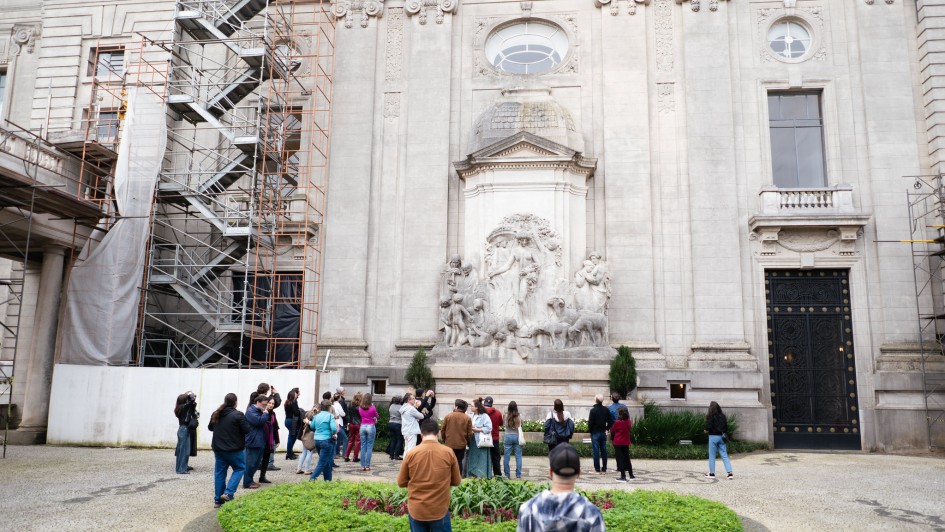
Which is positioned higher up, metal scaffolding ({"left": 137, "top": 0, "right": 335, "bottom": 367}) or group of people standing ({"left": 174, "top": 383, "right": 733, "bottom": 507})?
metal scaffolding ({"left": 137, "top": 0, "right": 335, "bottom": 367})

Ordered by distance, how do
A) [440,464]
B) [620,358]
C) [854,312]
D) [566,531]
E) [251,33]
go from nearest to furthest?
[566,531] → [440,464] → [620,358] → [854,312] → [251,33]

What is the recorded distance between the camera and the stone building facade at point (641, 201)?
21.1m

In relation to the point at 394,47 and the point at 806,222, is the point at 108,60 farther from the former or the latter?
the point at 806,222

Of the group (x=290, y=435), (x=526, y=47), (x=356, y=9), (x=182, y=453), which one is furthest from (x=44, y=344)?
(x=526, y=47)

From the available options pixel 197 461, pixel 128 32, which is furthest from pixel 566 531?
pixel 128 32

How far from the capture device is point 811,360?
2156cm

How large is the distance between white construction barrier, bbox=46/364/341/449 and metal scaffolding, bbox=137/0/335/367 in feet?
8.32

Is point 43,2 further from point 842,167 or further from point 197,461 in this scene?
point 842,167

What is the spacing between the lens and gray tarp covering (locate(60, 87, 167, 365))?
2008 centimetres

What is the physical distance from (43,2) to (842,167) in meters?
28.9

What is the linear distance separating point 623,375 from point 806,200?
8209 mm

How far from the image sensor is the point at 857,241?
71.4 feet

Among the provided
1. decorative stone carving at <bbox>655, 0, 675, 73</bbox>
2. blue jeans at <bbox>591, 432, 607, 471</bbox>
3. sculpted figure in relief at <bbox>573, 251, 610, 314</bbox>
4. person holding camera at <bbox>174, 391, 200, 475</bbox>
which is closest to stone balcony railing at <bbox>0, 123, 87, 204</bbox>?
person holding camera at <bbox>174, 391, 200, 475</bbox>

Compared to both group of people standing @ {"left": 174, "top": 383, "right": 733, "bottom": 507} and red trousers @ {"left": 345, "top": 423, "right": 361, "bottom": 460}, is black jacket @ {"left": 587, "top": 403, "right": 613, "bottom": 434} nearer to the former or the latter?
group of people standing @ {"left": 174, "top": 383, "right": 733, "bottom": 507}
